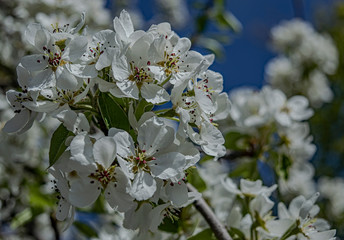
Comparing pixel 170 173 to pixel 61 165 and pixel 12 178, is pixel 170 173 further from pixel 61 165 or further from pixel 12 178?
pixel 12 178

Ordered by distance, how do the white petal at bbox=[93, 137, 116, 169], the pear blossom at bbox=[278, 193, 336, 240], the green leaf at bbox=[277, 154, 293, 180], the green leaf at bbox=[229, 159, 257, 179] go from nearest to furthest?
the white petal at bbox=[93, 137, 116, 169]
the pear blossom at bbox=[278, 193, 336, 240]
the green leaf at bbox=[277, 154, 293, 180]
the green leaf at bbox=[229, 159, 257, 179]

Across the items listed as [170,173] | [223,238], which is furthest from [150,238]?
[170,173]

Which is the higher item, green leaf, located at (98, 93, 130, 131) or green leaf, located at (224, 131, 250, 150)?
green leaf, located at (98, 93, 130, 131)

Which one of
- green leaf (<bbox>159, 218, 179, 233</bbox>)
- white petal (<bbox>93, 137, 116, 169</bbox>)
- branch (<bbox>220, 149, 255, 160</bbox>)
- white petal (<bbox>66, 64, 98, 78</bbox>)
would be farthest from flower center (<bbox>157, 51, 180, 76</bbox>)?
branch (<bbox>220, 149, 255, 160</bbox>)

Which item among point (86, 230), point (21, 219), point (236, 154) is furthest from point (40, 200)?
point (236, 154)

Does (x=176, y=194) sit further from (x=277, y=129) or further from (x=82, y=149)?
(x=277, y=129)

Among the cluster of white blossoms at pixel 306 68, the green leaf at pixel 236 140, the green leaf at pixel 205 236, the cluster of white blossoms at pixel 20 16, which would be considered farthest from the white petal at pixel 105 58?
the cluster of white blossoms at pixel 306 68

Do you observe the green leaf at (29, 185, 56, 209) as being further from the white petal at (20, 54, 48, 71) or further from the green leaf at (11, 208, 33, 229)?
the white petal at (20, 54, 48, 71)
